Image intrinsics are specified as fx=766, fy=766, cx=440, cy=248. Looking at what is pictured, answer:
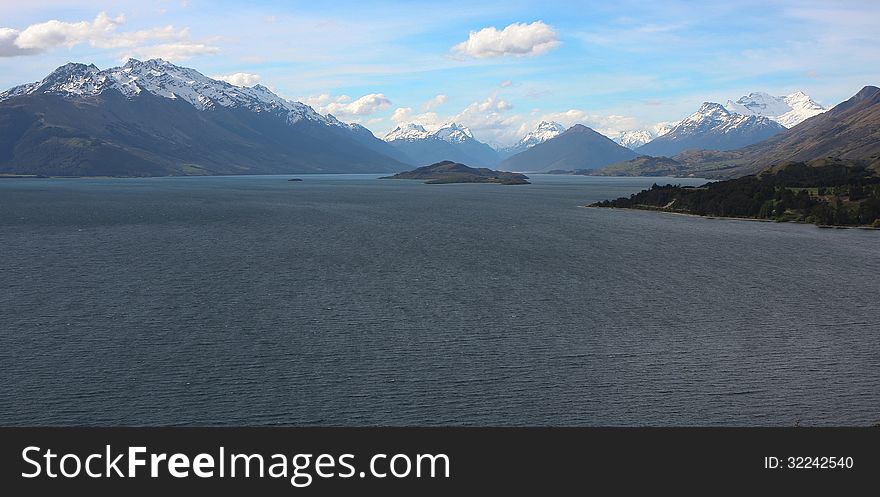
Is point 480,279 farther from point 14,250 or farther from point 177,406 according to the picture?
point 14,250

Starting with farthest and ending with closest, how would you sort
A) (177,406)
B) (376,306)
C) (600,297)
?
1. (600,297)
2. (376,306)
3. (177,406)

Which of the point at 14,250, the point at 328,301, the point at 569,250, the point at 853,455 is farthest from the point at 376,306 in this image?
the point at 14,250

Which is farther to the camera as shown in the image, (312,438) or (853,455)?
(312,438)

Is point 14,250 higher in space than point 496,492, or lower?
higher

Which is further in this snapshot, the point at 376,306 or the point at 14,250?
the point at 14,250

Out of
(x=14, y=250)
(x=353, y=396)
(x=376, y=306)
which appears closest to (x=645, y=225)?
(x=376, y=306)

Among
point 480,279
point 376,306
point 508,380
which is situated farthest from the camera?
point 480,279

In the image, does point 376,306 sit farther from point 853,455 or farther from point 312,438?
point 853,455
